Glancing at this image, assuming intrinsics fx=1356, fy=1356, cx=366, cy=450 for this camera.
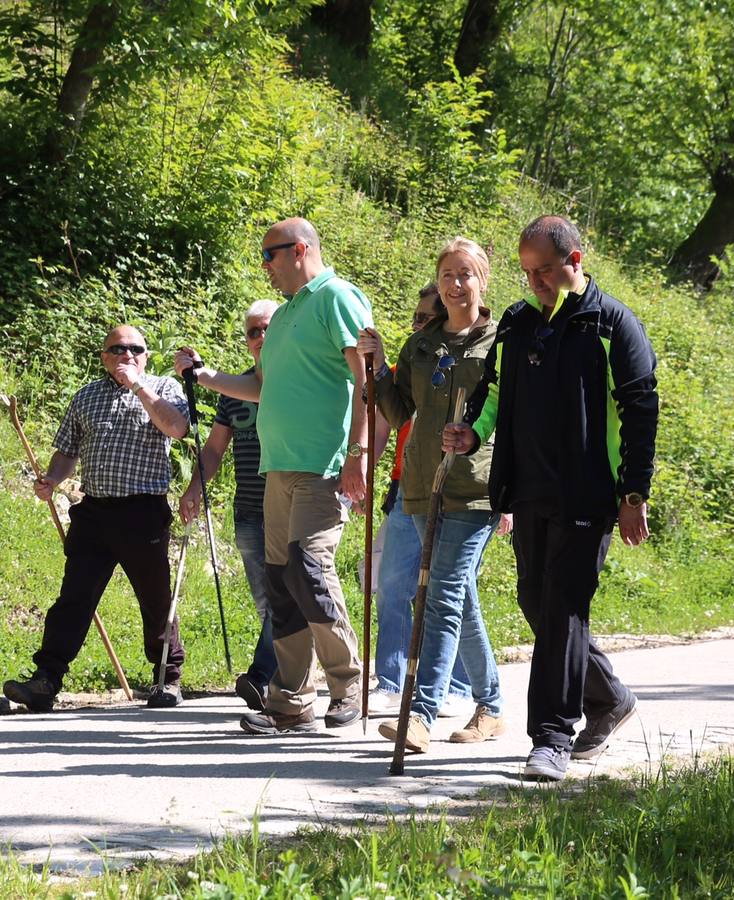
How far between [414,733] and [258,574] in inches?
84.5

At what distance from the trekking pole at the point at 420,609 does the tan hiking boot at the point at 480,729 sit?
58cm

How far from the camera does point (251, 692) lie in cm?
744

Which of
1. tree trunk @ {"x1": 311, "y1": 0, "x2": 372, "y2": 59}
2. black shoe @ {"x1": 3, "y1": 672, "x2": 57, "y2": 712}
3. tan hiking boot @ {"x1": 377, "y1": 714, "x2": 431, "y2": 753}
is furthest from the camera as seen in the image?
tree trunk @ {"x1": 311, "y1": 0, "x2": 372, "y2": 59}

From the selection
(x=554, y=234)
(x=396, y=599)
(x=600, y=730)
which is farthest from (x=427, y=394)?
(x=600, y=730)

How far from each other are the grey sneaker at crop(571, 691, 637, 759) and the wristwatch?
3.34 feet

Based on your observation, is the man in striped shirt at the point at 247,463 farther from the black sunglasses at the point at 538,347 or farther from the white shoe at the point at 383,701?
the black sunglasses at the point at 538,347

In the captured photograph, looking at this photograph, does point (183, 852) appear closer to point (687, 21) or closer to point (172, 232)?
point (172, 232)

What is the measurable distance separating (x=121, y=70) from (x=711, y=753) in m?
9.24

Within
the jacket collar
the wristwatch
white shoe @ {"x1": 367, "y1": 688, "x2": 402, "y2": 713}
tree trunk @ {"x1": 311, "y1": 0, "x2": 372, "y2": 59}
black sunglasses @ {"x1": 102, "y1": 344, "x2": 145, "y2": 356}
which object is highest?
tree trunk @ {"x1": 311, "y1": 0, "x2": 372, "y2": 59}

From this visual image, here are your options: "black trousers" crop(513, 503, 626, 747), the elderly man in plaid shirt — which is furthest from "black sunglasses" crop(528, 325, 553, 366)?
the elderly man in plaid shirt

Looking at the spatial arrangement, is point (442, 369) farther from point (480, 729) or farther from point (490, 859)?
point (490, 859)

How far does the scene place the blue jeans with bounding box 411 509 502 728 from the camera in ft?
20.7

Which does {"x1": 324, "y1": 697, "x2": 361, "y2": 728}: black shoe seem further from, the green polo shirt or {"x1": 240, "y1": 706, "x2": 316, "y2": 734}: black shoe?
the green polo shirt

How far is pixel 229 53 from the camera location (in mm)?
13508
